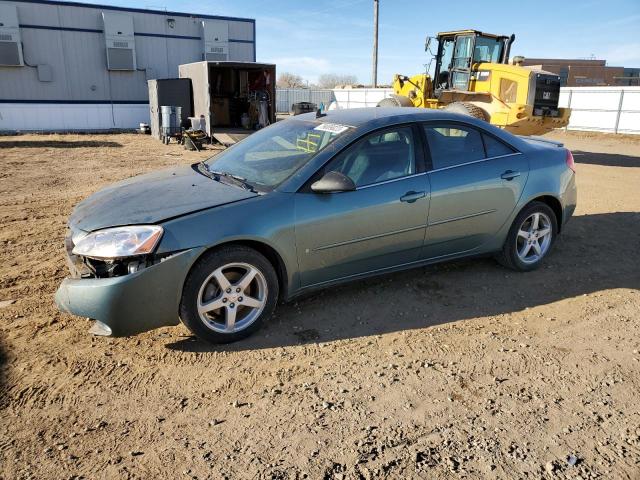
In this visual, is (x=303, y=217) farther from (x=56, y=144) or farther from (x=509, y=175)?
(x=56, y=144)

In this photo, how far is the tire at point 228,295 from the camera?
133 inches

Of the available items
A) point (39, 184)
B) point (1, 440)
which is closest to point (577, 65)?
point (39, 184)

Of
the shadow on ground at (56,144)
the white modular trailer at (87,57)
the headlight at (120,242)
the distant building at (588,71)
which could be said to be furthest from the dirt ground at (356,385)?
the distant building at (588,71)

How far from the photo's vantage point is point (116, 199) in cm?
384

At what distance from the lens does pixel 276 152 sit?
4332 millimetres

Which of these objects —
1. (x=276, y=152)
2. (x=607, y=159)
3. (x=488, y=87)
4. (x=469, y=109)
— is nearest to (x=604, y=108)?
(x=607, y=159)

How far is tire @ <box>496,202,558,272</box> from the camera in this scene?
4.93 m

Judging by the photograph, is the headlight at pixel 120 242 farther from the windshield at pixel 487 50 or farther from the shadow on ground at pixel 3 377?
the windshield at pixel 487 50

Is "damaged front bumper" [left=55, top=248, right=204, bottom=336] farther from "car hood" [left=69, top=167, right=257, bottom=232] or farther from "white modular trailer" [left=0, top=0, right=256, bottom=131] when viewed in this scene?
"white modular trailer" [left=0, top=0, right=256, bottom=131]

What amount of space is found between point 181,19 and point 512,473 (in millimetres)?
25505

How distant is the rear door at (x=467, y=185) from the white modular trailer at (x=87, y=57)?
21624mm

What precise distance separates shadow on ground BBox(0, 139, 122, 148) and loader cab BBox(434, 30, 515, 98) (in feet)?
35.0

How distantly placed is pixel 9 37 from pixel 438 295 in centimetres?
2233

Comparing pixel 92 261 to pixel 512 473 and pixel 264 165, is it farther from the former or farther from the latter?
pixel 512 473
